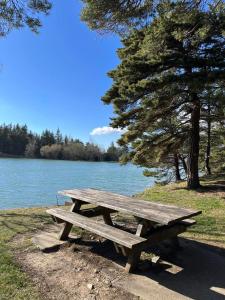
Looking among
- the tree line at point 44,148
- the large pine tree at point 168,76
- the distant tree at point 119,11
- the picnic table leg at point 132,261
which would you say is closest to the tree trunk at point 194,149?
the large pine tree at point 168,76

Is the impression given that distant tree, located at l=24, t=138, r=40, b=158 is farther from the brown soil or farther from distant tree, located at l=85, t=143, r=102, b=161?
the brown soil

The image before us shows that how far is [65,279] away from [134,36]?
957 centimetres

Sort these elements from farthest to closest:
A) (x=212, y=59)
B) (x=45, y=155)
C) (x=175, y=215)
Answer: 1. (x=45, y=155)
2. (x=212, y=59)
3. (x=175, y=215)

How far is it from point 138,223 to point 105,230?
0.47 m

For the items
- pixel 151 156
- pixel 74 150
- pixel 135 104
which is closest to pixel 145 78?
pixel 135 104

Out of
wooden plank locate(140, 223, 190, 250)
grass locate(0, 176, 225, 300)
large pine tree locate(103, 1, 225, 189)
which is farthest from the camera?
large pine tree locate(103, 1, 225, 189)

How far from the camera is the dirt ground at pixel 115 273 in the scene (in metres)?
3.28

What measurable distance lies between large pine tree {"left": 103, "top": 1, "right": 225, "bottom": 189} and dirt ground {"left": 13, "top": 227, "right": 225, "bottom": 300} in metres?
4.52

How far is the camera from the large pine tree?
7484mm

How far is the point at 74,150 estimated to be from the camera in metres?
79.4

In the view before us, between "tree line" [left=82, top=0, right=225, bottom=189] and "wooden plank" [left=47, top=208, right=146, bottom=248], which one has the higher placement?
"tree line" [left=82, top=0, right=225, bottom=189]

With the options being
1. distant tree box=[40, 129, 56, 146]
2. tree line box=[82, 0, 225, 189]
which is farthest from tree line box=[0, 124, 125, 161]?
tree line box=[82, 0, 225, 189]

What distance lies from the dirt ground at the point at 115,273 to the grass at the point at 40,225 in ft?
0.46

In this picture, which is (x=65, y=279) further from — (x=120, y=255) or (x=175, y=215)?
(x=175, y=215)
